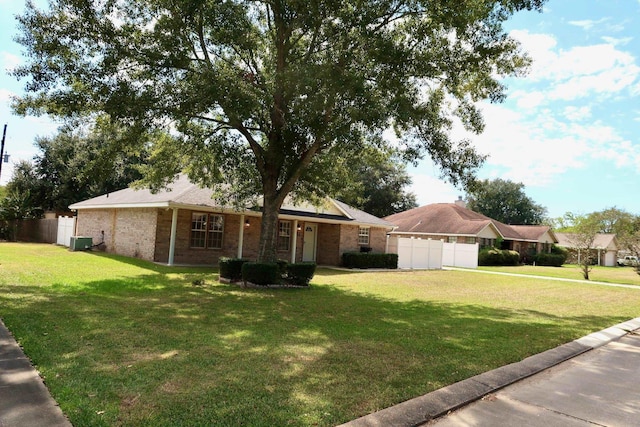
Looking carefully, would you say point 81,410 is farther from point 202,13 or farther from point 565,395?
point 202,13

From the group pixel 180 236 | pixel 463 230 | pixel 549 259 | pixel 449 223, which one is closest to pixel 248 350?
pixel 180 236

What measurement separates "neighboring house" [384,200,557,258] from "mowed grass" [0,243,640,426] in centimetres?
2392

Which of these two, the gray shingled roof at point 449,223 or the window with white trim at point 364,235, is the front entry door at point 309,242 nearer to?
the window with white trim at point 364,235

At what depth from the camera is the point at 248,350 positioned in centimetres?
595

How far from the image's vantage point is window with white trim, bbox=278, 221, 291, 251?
2217 cm

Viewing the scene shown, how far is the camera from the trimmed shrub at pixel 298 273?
13383 mm

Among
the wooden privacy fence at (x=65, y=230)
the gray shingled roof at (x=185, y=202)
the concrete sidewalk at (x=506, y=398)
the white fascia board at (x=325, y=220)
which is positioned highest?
the gray shingled roof at (x=185, y=202)

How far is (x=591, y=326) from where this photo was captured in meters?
9.42

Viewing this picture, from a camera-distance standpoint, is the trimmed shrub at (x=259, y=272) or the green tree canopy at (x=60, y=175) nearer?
the trimmed shrub at (x=259, y=272)

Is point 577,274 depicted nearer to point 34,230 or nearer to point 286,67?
point 286,67

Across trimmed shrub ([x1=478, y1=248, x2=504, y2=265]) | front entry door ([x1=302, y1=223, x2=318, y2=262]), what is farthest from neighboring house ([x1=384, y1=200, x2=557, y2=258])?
front entry door ([x1=302, y1=223, x2=318, y2=262])

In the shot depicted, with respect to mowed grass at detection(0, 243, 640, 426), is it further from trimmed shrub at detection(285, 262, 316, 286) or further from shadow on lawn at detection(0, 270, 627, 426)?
trimmed shrub at detection(285, 262, 316, 286)

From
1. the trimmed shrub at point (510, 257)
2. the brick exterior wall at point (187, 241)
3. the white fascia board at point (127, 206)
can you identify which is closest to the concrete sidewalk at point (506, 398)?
the white fascia board at point (127, 206)

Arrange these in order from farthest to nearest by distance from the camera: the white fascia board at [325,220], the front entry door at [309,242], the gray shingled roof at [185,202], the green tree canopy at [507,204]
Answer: the green tree canopy at [507,204] → the front entry door at [309,242] → the white fascia board at [325,220] → the gray shingled roof at [185,202]
